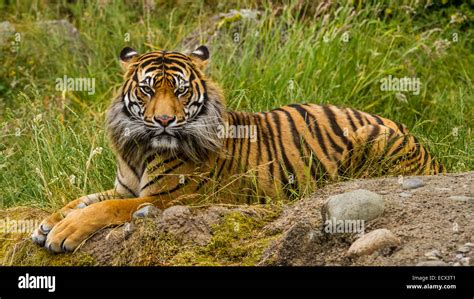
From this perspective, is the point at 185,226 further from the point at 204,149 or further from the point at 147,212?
the point at 204,149

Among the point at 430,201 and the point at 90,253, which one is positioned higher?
the point at 430,201

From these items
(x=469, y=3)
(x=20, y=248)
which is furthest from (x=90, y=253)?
(x=469, y=3)

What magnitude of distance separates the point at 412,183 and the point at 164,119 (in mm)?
1615

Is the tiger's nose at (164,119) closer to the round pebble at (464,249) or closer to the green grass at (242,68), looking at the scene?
the green grass at (242,68)

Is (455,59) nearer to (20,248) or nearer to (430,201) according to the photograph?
(430,201)

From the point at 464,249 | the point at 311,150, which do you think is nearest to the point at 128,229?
the point at 311,150

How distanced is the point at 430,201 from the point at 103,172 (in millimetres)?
2728

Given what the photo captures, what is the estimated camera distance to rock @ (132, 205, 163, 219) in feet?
19.7

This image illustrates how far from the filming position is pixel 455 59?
10.4m

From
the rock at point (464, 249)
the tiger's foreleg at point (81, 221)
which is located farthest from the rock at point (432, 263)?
the tiger's foreleg at point (81, 221)

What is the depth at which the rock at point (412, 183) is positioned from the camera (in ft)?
20.1

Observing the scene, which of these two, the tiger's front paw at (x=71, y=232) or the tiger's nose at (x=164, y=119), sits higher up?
the tiger's nose at (x=164, y=119)

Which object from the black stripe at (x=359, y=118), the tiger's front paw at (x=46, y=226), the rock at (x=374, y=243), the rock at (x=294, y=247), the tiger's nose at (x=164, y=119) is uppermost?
the tiger's nose at (x=164, y=119)

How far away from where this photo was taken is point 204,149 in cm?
656
